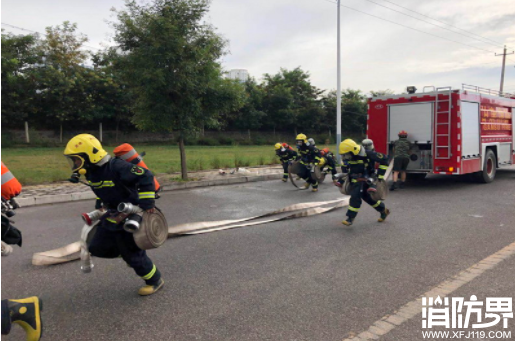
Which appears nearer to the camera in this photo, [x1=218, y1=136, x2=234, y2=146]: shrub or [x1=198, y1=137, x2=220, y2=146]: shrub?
[x1=198, y1=137, x2=220, y2=146]: shrub

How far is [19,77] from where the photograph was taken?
102ft

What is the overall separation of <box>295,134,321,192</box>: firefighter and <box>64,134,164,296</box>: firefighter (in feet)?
26.2

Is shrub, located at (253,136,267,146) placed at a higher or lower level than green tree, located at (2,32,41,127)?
lower

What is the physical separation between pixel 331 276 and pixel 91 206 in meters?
6.91

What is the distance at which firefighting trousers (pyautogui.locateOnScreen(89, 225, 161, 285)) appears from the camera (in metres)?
4.02

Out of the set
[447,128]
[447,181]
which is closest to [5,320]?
[447,128]

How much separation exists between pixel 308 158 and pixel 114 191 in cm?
847

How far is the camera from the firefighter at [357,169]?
7.02 meters

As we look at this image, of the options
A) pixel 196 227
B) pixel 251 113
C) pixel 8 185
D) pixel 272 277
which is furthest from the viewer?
pixel 251 113

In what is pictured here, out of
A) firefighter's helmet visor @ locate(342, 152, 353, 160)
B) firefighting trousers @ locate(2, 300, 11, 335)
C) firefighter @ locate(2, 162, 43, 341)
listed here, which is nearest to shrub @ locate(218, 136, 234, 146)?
firefighter's helmet visor @ locate(342, 152, 353, 160)

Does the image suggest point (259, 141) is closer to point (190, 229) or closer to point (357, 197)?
point (357, 197)

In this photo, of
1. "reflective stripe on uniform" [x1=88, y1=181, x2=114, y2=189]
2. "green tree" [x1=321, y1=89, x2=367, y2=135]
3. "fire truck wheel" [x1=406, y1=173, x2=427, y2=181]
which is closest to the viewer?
"reflective stripe on uniform" [x1=88, y1=181, x2=114, y2=189]

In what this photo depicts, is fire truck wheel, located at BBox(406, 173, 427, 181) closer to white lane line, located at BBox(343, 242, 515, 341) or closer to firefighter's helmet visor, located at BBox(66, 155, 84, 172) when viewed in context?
white lane line, located at BBox(343, 242, 515, 341)

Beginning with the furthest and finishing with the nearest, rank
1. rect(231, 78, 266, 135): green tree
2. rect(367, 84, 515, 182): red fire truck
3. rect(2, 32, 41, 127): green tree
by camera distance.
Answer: rect(231, 78, 266, 135): green tree < rect(2, 32, 41, 127): green tree < rect(367, 84, 515, 182): red fire truck
